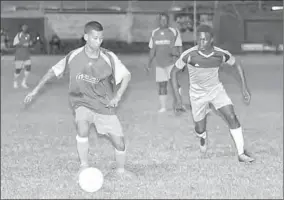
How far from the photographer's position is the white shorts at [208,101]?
7336 mm

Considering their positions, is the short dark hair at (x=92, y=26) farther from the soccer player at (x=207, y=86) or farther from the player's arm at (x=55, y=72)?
the soccer player at (x=207, y=86)

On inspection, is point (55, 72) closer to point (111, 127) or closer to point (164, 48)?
point (111, 127)

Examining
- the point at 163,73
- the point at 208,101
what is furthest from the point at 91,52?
the point at 163,73

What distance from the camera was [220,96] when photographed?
7383mm

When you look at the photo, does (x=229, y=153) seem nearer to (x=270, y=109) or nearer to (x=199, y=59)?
(x=199, y=59)

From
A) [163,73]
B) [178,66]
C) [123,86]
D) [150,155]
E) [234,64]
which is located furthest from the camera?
[163,73]

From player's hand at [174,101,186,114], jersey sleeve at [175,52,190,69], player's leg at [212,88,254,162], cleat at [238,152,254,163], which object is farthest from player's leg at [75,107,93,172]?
cleat at [238,152,254,163]

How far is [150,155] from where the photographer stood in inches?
317

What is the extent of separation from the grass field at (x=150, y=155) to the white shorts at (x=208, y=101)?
1.79 ft

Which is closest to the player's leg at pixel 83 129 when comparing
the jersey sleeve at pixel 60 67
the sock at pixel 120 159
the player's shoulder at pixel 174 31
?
the sock at pixel 120 159

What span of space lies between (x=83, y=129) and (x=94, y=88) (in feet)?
1.79

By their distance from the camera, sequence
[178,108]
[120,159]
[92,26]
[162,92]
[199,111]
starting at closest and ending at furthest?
[92,26], [120,159], [178,108], [199,111], [162,92]

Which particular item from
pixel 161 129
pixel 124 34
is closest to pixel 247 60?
pixel 124 34

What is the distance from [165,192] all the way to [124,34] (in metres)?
35.1
